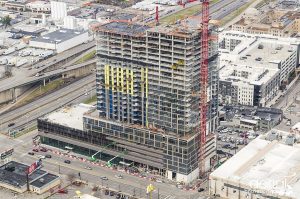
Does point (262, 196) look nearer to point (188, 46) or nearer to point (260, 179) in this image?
point (260, 179)

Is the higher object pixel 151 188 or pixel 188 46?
pixel 188 46

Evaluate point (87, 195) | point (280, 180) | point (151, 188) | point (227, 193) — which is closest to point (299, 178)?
point (280, 180)

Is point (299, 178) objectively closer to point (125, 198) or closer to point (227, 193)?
point (227, 193)

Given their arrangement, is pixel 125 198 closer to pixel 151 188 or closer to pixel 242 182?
pixel 151 188

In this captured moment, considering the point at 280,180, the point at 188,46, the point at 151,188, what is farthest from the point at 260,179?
the point at 188,46

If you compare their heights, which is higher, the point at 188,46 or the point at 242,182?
the point at 188,46

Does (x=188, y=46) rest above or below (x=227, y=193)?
above

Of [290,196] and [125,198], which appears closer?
[290,196]

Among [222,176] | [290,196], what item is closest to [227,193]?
[222,176]
